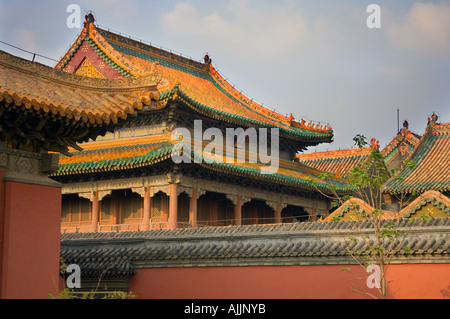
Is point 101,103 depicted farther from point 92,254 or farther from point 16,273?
point 92,254

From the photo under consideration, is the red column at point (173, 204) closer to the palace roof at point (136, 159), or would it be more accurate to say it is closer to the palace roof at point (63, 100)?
the palace roof at point (136, 159)

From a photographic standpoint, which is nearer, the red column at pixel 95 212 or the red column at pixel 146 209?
the red column at pixel 146 209

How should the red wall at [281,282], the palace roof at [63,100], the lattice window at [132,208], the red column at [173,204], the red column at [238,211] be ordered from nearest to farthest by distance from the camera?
1. the palace roof at [63,100]
2. the red wall at [281,282]
3. the red column at [173,204]
4. the lattice window at [132,208]
5. the red column at [238,211]

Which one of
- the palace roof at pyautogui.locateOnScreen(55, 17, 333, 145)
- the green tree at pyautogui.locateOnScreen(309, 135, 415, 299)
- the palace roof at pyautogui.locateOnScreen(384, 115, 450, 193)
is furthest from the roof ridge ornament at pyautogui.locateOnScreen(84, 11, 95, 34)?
the green tree at pyautogui.locateOnScreen(309, 135, 415, 299)

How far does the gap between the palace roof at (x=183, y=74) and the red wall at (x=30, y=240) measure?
13.2 metres

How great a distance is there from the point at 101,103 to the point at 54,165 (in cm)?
156

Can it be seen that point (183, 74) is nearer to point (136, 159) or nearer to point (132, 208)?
point (132, 208)

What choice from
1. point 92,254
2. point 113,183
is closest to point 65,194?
point 113,183

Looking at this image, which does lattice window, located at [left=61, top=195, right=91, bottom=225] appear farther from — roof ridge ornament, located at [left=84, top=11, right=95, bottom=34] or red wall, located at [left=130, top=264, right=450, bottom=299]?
red wall, located at [left=130, top=264, right=450, bottom=299]

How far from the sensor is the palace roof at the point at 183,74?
91.2ft

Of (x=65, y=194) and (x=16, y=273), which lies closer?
(x=16, y=273)

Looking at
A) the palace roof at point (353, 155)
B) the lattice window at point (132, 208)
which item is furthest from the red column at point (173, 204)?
the palace roof at point (353, 155)
